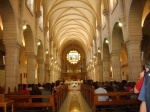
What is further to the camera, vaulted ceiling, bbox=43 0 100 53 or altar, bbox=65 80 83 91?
altar, bbox=65 80 83 91

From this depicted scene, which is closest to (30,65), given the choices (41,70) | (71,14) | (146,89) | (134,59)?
(41,70)

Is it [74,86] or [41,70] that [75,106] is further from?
[74,86]

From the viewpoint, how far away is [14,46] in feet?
41.1

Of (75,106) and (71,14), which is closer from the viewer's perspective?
(75,106)

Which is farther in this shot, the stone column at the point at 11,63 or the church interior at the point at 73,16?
the stone column at the point at 11,63

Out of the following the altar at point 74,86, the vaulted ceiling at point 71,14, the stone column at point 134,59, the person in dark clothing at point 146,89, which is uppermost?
the vaulted ceiling at point 71,14

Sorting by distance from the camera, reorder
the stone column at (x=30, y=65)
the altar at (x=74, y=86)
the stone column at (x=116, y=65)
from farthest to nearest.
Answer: the altar at (x=74, y=86) → the stone column at (x=30, y=65) → the stone column at (x=116, y=65)

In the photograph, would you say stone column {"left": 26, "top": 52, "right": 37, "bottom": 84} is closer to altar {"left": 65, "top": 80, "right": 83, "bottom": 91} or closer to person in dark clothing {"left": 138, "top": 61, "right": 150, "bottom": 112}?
altar {"left": 65, "top": 80, "right": 83, "bottom": 91}

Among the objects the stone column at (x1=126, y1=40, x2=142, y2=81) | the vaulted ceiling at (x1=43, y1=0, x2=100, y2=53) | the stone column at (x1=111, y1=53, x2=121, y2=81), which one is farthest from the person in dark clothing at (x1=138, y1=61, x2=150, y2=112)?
the vaulted ceiling at (x1=43, y1=0, x2=100, y2=53)

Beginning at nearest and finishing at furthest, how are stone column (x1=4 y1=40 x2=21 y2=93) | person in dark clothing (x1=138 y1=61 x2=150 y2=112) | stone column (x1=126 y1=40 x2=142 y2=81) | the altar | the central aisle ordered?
person in dark clothing (x1=138 y1=61 x2=150 y2=112) → the central aisle → stone column (x1=126 y1=40 x2=142 y2=81) → stone column (x1=4 y1=40 x2=21 y2=93) → the altar

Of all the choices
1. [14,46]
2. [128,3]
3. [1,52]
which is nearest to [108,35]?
[128,3]

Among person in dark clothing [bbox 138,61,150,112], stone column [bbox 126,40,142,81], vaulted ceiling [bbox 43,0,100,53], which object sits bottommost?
person in dark clothing [bbox 138,61,150,112]

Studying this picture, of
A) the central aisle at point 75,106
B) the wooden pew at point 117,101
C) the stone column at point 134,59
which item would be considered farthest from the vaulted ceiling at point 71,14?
the wooden pew at point 117,101

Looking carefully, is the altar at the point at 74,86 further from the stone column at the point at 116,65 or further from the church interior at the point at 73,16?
the stone column at the point at 116,65
